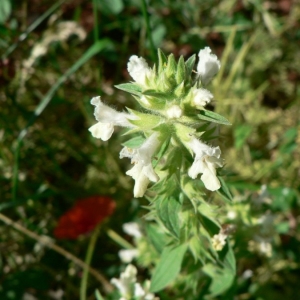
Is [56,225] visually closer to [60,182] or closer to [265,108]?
[60,182]

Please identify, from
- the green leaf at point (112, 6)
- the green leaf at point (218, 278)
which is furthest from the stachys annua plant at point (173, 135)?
the green leaf at point (112, 6)

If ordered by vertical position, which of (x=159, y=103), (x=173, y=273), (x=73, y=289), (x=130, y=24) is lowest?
(x=73, y=289)

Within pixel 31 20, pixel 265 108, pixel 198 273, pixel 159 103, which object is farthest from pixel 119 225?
pixel 31 20

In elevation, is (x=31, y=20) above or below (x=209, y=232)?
above

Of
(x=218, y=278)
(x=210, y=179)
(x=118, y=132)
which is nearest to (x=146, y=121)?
(x=210, y=179)

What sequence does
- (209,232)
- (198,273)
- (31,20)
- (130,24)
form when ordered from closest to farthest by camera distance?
(209,232) → (198,273) → (130,24) → (31,20)

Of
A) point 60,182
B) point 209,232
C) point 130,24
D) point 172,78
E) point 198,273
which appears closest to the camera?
point 172,78

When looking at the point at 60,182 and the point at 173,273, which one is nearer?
the point at 173,273

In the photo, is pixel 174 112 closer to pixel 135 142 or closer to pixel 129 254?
pixel 135 142
